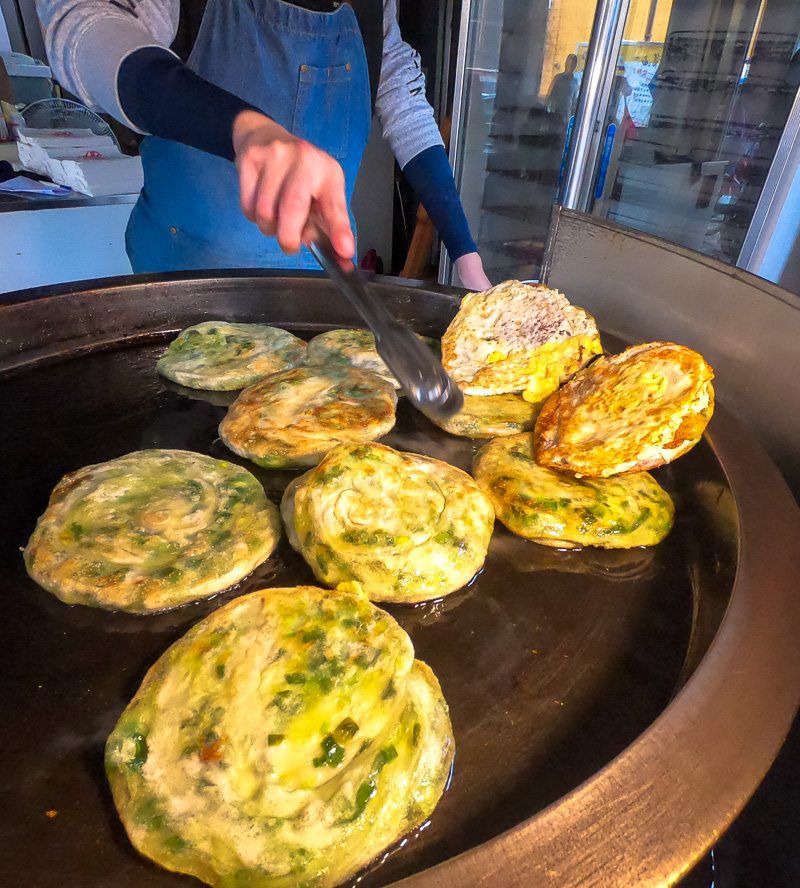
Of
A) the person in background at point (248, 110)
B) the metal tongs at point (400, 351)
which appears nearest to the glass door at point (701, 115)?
the person in background at point (248, 110)

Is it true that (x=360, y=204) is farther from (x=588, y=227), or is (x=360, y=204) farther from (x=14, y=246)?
(x=588, y=227)

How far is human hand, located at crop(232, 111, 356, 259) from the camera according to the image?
1.21 m

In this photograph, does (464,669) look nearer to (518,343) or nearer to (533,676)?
(533,676)

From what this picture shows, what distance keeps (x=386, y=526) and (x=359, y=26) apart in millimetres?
2141

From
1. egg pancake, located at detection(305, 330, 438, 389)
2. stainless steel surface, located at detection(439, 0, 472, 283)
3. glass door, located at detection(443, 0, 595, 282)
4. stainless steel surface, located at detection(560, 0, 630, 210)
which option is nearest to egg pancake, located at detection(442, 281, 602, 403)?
egg pancake, located at detection(305, 330, 438, 389)

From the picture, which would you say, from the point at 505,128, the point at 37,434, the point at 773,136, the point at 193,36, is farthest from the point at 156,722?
the point at 505,128

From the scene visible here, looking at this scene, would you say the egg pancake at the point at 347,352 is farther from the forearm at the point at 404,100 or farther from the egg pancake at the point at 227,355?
the forearm at the point at 404,100

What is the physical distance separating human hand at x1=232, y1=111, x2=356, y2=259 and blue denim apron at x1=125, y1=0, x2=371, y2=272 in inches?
38.0

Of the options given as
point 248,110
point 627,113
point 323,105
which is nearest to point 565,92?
point 627,113

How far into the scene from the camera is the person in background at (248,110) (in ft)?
4.21

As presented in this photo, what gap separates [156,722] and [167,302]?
1.35 metres

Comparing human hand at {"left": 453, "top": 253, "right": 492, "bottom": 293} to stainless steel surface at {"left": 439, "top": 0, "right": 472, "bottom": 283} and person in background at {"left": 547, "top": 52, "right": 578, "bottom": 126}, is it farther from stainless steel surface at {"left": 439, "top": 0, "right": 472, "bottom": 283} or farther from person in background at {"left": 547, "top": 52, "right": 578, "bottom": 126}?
person in background at {"left": 547, "top": 52, "right": 578, "bottom": 126}

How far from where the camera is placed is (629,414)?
1.24 meters

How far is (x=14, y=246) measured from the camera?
121 inches
